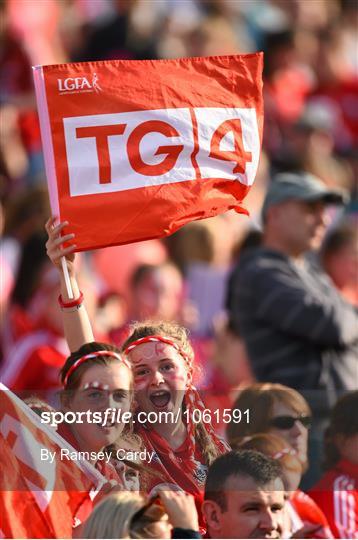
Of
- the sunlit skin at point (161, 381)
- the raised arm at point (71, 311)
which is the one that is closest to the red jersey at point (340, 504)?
the sunlit skin at point (161, 381)

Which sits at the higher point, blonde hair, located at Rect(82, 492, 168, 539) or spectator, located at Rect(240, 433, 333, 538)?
spectator, located at Rect(240, 433, 333, 538)

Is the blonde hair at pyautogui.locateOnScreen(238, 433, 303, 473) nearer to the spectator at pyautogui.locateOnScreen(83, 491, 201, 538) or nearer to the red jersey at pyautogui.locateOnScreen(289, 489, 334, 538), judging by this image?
the red jersey at pyautogui.locateOnScreen(289, 489, 334, 538)

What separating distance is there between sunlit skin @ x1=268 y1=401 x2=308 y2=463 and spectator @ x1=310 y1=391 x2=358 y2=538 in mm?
113

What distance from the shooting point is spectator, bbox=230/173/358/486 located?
22.6 ft

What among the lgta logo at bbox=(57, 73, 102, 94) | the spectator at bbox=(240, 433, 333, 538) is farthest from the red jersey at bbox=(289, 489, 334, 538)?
the lgta logo at bbox=(57, 73, 102, 94)

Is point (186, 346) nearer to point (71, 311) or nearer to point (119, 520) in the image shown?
point (71, 311)

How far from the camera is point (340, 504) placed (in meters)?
4.90

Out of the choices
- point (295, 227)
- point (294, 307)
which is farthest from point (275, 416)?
point (295, 227)

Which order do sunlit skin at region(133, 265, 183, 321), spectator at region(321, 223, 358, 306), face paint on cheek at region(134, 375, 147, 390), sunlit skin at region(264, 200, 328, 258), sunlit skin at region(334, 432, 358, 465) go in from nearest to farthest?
face paint on cheek at region(134, 375, 147, 390) < sunlit skin at region(334, 432, 358, 465) < sunlit skin at region(264, 200, 328, 258) < sunlit skin at region(133, 265, 183, 321) < spectator at region(321, 223, 358, 306)

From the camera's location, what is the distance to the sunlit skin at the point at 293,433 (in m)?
4.98

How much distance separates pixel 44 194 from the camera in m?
8.90

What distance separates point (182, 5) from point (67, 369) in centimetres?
958

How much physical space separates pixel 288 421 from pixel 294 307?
1.89 meters

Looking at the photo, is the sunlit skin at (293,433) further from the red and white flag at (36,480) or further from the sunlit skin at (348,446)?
the red and white flag at (36,480)
